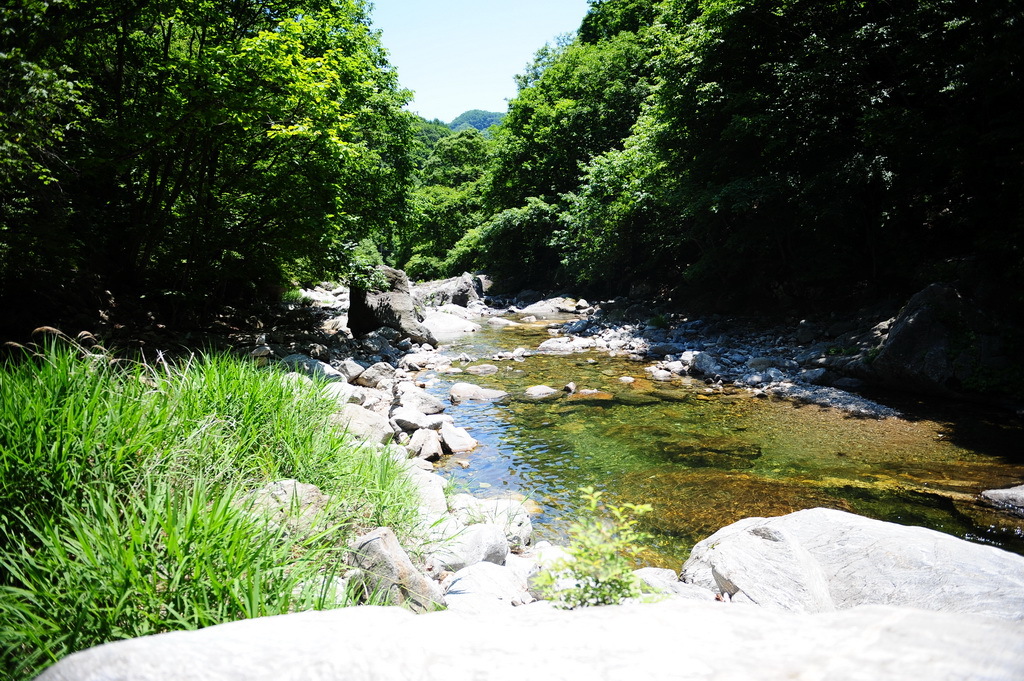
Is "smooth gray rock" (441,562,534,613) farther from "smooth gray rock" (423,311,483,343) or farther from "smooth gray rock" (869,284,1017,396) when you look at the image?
"smooth gray rock" (423,311,483,343)

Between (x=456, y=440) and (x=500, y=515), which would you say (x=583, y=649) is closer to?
(x=500, y=515)

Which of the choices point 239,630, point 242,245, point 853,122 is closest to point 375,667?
point 239,630

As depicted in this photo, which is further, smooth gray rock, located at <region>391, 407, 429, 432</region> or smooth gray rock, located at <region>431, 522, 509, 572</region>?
smooth gray rock, located at <region>391, 407, 429, 432</region>

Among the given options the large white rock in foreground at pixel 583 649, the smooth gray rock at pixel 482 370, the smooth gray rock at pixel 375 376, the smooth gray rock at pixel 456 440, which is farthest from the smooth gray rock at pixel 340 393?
the smooth gray rock at pixel 482 370

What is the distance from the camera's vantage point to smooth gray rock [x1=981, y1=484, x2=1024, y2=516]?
5312 millimetres

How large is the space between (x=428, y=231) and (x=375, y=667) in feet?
149

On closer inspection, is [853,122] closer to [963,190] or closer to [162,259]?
[963,190]

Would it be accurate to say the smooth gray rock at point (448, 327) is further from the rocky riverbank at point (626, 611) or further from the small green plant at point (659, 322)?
the rocky riverbank at point (626, 611)

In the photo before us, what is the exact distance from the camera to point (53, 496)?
2.59 m

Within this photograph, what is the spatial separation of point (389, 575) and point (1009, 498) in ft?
22.2

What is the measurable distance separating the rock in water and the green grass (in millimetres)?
12349

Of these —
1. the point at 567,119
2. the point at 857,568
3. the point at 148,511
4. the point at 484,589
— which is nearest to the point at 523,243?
the point at 567,119

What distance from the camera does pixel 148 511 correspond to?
2414 millimetres

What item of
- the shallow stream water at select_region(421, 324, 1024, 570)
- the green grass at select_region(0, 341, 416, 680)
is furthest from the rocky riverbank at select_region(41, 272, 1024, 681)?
the shallow stream water at select_region(421, 324, 1024, 570)
